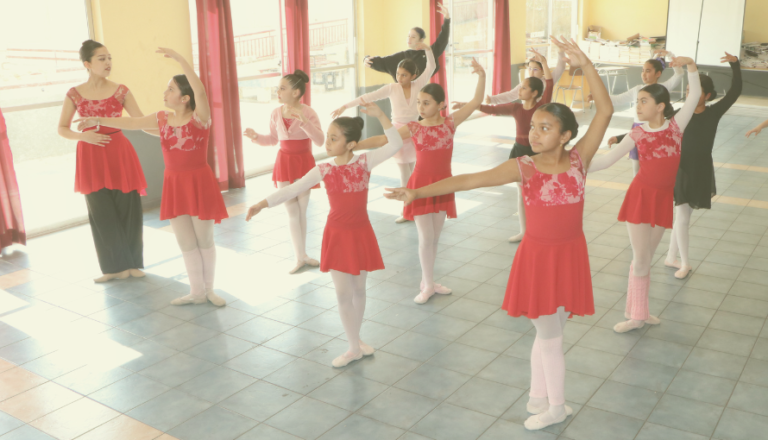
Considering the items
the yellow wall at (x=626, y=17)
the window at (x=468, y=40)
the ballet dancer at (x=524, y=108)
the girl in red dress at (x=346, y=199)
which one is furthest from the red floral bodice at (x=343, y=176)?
the yellow wall at (x=626, y=17)

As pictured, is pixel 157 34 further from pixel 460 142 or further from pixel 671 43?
pixel 671 43

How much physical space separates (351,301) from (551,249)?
127cm

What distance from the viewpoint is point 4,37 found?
598cm

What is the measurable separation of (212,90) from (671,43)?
10382 millimetres

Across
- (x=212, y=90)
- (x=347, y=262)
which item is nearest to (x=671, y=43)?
(x=212, y=90)

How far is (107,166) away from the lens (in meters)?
4.85

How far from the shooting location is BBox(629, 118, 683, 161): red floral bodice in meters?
3.71

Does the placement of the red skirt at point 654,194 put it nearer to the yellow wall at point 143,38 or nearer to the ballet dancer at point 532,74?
the ballet dancer at point 532,74

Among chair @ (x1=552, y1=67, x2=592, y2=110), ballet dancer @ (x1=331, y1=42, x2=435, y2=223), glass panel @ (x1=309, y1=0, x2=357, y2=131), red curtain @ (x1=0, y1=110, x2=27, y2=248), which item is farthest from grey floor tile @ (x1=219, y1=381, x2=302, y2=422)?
chair @ (x1=552, y1=67, x2=592, y2=110)

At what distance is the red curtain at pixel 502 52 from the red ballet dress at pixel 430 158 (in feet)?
27.7

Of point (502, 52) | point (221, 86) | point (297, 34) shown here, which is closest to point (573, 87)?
point (502, 52)

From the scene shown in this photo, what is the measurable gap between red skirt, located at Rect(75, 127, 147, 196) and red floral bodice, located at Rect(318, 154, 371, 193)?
215 centimetres

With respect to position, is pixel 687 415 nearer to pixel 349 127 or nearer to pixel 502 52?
pixel 349 127

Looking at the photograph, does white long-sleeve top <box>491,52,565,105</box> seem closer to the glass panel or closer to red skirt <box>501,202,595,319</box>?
red skirt <box>501,202,595,319</box>
